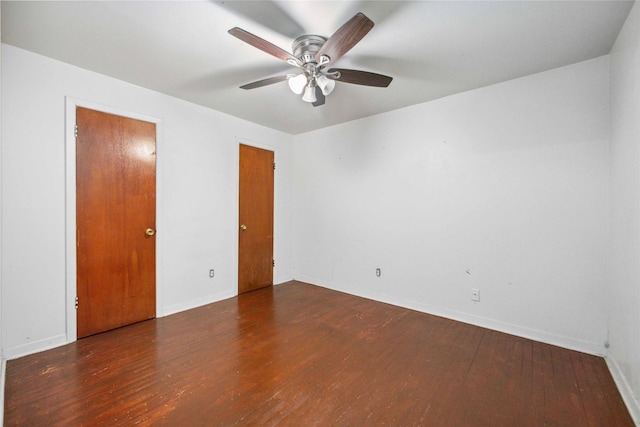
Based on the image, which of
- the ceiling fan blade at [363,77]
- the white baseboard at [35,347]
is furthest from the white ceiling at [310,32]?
the white baseboard at [35,347]

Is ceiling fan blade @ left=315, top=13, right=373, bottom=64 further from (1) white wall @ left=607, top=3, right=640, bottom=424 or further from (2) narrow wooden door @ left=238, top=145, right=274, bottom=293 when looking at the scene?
(2) narrow wooden door @ left=238, top=145, right=274, bottom=293

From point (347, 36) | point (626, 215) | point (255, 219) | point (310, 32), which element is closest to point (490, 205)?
point (626, 215)

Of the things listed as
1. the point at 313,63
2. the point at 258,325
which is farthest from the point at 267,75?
the point at 258,325

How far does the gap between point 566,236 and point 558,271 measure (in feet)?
1.05

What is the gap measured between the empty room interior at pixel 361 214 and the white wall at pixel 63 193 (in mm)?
18

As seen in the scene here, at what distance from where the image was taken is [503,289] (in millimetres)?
2730

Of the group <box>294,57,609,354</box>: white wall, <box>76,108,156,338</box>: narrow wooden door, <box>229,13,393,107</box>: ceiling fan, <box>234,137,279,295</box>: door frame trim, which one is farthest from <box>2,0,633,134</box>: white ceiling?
<box>234,137,279,295</box>: door frame trim

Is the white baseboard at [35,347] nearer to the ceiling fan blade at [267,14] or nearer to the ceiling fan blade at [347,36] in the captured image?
→ the ceiling fan blade at [267,14]

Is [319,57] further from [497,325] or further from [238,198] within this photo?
[497,325]

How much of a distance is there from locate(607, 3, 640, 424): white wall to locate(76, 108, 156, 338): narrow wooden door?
3980 millimetres

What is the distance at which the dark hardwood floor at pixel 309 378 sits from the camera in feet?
5.34

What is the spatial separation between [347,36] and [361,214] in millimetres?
2513

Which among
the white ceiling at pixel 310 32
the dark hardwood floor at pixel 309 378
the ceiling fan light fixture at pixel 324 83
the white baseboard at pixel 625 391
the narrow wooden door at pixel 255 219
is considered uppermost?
the white ceiling at pixel 310 32

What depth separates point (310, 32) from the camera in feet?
6.34
